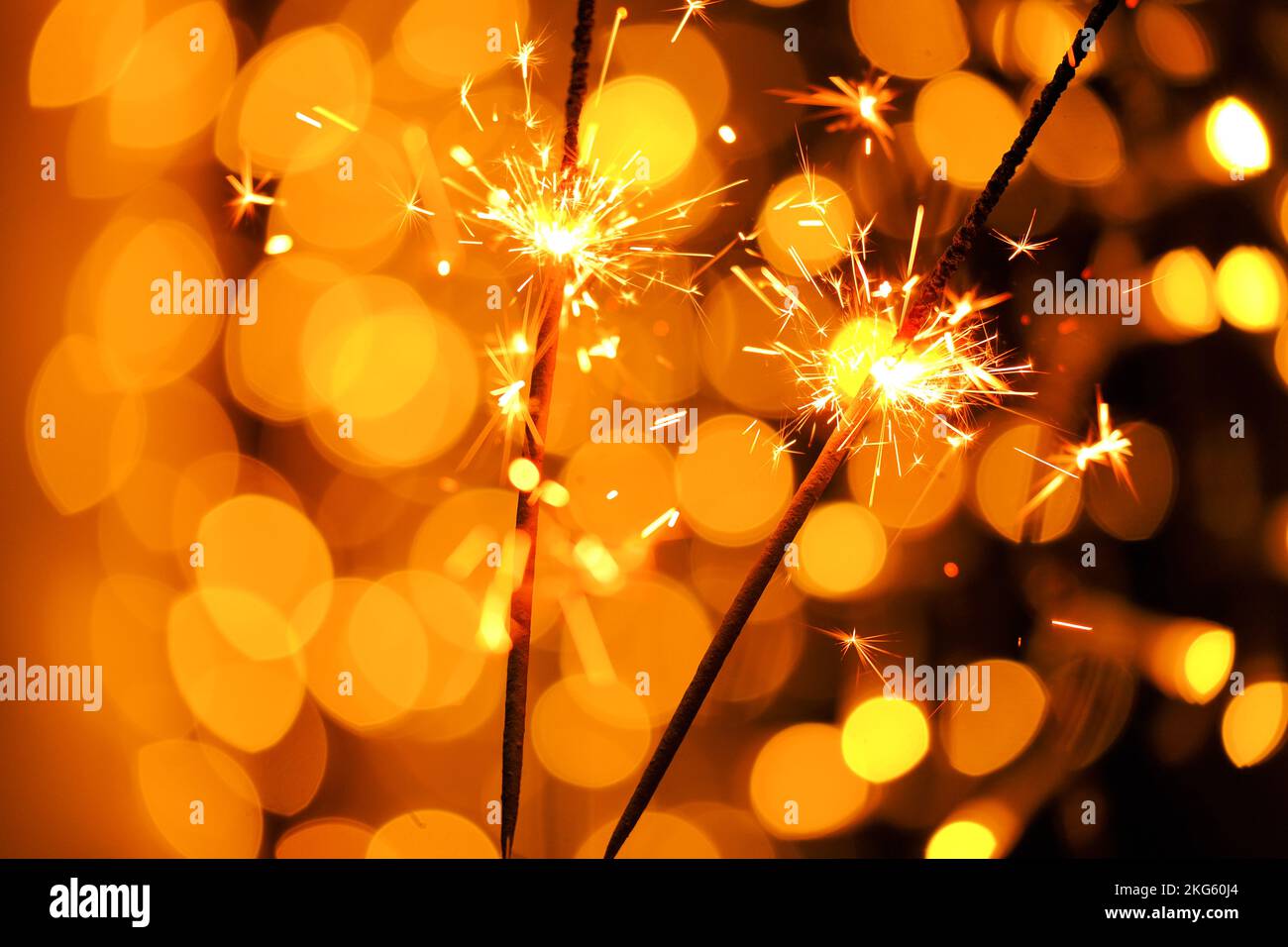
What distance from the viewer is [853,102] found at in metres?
1.54

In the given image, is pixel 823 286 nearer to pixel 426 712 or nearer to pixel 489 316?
pixel 489 316

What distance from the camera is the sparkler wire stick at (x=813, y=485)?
4.02ft

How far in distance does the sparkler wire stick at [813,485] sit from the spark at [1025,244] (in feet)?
0.82

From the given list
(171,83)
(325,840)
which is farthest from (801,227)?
(325,840)

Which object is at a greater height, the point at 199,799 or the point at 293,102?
the point at 293,102

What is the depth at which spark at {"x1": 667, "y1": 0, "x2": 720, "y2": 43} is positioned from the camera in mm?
1531

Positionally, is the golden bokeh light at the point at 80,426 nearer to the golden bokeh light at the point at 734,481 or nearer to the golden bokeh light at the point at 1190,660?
the golden bokeh light at the point at 734,481

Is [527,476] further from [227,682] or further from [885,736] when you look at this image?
[885,736]

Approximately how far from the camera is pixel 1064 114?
155 cm

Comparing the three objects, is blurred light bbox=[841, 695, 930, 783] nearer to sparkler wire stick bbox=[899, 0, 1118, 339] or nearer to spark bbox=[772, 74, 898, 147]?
sparkler wire stick bbox=[899, 0, 1118, 339]

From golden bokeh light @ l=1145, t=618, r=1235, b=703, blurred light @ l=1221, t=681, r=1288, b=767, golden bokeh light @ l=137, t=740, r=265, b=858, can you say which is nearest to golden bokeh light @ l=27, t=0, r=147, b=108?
golden bokeh light @ l=137, t=740, r=265, b=858

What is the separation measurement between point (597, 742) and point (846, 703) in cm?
50

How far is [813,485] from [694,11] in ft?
3.24
